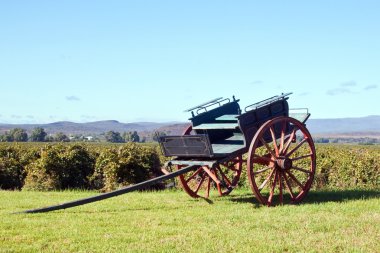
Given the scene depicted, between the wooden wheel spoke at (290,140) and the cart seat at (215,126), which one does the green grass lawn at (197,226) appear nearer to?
the wooden wheel spoke at (290,140)

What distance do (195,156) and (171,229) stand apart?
2505 millimetres

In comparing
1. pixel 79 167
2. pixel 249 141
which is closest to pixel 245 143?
pixel 249 141

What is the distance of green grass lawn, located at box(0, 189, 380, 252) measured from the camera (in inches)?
233

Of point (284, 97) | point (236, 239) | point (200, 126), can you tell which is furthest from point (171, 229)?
point (284, 97)

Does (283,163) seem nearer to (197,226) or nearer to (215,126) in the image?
(215,126)

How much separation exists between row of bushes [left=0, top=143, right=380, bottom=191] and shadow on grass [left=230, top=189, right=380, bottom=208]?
4.92 feet

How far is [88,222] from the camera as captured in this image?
7453mm

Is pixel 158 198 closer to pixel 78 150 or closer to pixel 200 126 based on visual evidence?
pixel 200 126

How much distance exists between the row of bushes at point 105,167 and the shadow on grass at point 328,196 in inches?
59.0

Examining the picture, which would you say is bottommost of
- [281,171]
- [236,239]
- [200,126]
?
[236,239]

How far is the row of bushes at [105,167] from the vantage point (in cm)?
1229

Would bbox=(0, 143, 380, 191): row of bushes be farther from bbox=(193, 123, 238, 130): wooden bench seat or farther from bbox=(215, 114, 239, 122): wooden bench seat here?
bbox=(193, 123, 238, 130): wooden bench seat

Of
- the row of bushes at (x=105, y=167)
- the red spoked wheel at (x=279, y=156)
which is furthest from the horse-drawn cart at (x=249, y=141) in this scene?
the row of bushes at (x=105, y=167)

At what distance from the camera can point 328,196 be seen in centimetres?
1009
